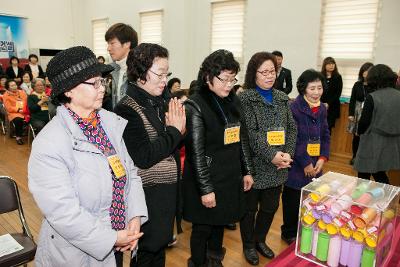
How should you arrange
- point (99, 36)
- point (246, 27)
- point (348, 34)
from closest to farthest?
1. point (348, 34)
2. point (246, 27)
3. point (99, 36)

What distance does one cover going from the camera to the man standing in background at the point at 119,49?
7.45 ft

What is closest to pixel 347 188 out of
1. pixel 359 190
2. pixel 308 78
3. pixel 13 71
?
pixel 359 190

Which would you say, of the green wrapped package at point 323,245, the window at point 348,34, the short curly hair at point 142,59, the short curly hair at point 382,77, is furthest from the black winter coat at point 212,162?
the window at point 348,34

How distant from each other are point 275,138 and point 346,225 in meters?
1.04

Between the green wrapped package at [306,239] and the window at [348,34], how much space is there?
4.44m

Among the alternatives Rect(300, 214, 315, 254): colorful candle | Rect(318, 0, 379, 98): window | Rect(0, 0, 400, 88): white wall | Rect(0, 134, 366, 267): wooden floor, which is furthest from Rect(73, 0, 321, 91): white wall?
Rect(300, 214, 315, 254): colorful candle

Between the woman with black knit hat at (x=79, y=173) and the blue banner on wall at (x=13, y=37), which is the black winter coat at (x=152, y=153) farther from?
the blue banner on wall at (x=13, y=37)

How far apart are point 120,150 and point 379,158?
259 centimetres

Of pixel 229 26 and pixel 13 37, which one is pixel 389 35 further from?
pixel 13 37

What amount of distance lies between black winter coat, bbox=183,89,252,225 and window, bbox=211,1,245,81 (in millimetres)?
4864

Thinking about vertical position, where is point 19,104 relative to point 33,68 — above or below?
below

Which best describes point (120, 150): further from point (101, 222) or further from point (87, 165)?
point (101, 222)

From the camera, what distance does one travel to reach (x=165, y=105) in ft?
5.42

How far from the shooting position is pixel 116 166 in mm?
1314
